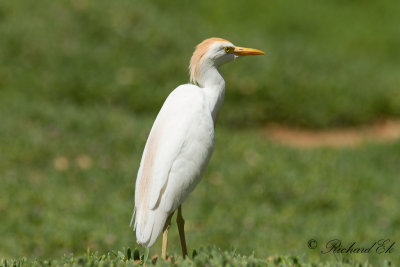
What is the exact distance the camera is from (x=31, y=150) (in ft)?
22.8

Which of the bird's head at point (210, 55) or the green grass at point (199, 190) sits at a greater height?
the green grass at point (199, 190)

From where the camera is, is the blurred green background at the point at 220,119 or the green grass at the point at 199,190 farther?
the blurred green background at the point at 220,119

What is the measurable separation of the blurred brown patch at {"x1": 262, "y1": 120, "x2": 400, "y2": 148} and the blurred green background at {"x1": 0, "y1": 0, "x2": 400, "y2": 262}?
0.15m

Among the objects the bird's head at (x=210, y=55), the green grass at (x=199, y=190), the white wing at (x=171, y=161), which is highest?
the green grass at (x=199, y=190)

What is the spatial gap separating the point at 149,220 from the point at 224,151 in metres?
4.38

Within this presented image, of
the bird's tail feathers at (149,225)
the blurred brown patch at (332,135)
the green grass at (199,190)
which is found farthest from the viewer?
the blurred brown patch at (332,135)

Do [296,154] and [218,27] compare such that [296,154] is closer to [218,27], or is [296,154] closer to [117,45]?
[117,45]

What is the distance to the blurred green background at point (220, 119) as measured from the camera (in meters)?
5.98

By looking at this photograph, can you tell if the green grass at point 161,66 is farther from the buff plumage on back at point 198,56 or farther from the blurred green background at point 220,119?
the buff plumage on back at point 198,56

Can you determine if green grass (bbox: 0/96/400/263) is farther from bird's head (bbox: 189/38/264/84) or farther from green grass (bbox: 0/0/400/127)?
bird's head (bbox: 189/38/264/84)

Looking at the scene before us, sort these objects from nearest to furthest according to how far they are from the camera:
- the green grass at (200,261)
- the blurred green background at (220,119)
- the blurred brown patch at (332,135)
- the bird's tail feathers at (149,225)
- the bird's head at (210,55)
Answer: the green grass at (200,261), the bird's tail feathers at (149,225), the bird's head at (210,55), the blurred green background at (220,119), the blurred brown patch at (332,135)

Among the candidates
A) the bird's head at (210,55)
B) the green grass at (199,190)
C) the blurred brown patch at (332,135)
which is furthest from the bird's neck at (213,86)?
the blurred brown patch at (332,135)

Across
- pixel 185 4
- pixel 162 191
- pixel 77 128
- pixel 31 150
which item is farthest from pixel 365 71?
pixel 162 191

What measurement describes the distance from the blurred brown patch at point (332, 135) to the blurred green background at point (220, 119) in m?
0.15
